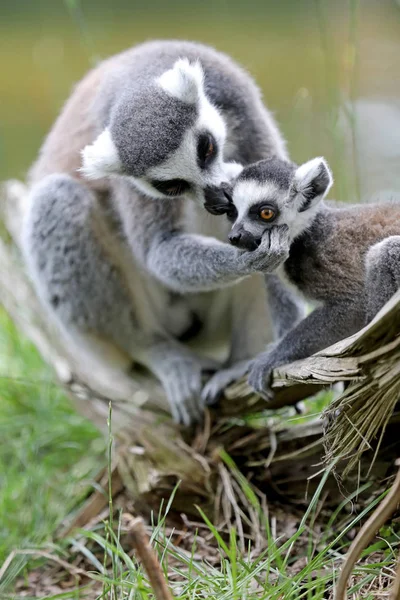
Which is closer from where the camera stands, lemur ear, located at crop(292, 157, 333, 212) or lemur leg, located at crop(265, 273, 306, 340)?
lemur ear, located at crop(292, 157, 333, 212)

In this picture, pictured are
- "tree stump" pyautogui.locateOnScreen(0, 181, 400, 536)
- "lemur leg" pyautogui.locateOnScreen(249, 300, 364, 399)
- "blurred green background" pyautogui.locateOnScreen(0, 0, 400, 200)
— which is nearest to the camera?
"tree stump" pyautogui.locateOnScreen(0, 181, 400, 536)

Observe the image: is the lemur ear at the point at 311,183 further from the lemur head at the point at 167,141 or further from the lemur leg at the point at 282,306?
the lemur leg at the point at 282,306

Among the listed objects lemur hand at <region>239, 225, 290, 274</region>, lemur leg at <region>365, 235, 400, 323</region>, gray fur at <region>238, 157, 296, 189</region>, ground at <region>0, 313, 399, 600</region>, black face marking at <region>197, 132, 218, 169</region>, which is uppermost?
black face marking at <region>197, 132, 218, 169</region>

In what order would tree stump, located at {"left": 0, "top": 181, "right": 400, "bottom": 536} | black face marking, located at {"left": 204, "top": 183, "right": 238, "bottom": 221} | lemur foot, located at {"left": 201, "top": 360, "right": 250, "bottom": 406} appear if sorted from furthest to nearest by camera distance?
lemur foot, located at {"left": 201, "top": 360, "right": 250, "bottom": 406} < black face marking, located at {"left": 204, "top": 183, "right": 238, "bottom": 221} < tree stump, located at {"left": 0, "top": 181, "right": 400, "bottom": 536}

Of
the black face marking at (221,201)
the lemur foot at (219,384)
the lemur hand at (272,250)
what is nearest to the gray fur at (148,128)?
the black face marking at (221,201)

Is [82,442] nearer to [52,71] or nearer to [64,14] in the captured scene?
[52,71]

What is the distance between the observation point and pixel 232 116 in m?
4.11

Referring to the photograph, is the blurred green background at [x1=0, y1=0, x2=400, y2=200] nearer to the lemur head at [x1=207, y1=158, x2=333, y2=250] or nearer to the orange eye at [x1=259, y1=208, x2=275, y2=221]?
the lemur head at [x1=207, y1=158, x2=333, y2=250]

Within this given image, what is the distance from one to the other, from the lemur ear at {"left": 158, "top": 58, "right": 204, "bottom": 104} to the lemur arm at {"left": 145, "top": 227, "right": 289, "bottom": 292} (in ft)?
2.50

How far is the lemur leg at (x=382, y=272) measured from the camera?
2.93 m

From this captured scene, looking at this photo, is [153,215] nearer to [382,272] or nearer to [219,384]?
[219,384]

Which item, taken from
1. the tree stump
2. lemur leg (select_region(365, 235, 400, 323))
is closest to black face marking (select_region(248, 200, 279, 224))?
lemur leg (select_region(365, 235, 400, 323))

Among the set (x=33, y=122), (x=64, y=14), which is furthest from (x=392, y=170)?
(x=64, y=14)

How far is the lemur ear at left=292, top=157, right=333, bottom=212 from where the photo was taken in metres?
3.20
